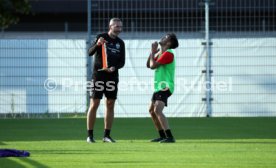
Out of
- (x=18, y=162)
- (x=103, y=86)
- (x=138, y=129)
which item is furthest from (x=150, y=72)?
(x=18, y=162)

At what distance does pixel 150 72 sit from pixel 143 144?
22.7 feet

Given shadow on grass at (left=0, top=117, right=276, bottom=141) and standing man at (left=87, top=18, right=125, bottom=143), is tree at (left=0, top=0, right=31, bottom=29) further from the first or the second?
standing man at (left=87, top=18, right=125, bottom=143)

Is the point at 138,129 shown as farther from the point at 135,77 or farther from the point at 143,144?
the point at 135,77

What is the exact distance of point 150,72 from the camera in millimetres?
18312

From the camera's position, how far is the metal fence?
18.2 metres

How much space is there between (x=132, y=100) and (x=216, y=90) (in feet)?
6.15

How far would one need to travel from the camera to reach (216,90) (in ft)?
60.1

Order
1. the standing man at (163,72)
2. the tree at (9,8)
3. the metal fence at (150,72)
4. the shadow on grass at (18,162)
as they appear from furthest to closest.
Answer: the tree at (9,8)
the metal fence at (150,72)
the standing man at (163,72)
the shadow on grass at (18,162)

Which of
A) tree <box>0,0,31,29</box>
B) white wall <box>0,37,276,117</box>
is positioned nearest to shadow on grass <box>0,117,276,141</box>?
white wall <box>0,37,276,117</box>

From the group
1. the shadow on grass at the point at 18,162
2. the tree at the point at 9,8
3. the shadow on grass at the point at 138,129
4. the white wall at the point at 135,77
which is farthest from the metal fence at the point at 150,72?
the shadow on grass at the point at 18,162

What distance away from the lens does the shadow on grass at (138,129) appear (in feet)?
43.1

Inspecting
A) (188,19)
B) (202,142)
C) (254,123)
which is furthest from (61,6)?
(202,142)

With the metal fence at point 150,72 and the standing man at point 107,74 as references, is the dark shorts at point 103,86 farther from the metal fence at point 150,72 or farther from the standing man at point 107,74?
the metal fence at point 150,72

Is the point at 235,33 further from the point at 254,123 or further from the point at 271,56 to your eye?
the point at 254,123
